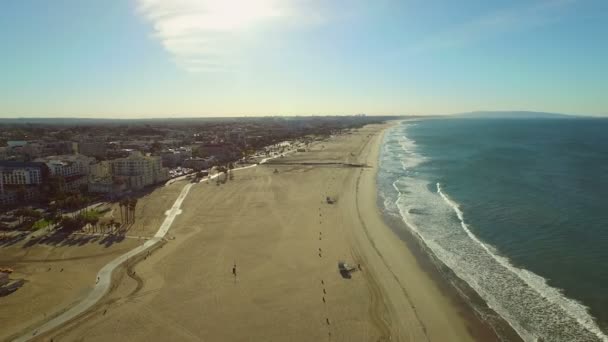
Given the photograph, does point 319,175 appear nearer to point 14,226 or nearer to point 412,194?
point 412,194

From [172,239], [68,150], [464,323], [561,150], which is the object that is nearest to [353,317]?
[464,323]

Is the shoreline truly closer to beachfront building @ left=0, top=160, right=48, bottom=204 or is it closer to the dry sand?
the dry sand

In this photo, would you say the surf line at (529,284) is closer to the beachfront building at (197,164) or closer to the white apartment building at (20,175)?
the beachfront building at (197,164)

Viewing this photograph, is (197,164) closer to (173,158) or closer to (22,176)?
(173,158)

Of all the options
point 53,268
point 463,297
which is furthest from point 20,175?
point 463,297

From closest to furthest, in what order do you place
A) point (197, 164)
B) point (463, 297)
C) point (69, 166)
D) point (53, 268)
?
point (463, 297)
point (53, 268)
point (69, 166)
point (197, 164)

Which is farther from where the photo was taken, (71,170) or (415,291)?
(71,170)
